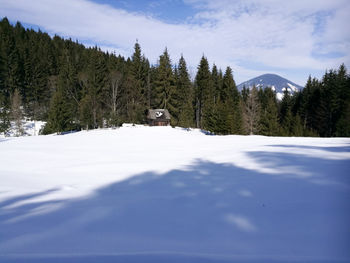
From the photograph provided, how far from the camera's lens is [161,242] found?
233cm

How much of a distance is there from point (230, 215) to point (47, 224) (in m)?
2.61

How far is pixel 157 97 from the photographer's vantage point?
42.9 meters

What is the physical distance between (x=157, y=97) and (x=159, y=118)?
21.4 ft

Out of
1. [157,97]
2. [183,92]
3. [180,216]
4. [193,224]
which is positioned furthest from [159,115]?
[193,224]

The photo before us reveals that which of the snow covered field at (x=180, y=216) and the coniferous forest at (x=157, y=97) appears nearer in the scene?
the snow covered field at (x=180, y=216)

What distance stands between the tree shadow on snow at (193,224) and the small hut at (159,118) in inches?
1349

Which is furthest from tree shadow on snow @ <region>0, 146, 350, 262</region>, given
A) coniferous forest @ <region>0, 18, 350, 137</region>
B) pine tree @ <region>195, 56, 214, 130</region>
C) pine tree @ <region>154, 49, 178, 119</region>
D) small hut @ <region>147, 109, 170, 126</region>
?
pine tree @ <region>195, 56, 214, 130</region>

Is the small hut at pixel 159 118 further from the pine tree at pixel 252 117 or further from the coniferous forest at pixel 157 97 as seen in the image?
the pine tree at pixel 252 117

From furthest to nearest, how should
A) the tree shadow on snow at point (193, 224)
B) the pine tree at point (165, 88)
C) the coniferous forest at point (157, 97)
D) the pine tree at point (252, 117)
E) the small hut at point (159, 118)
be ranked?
1. the pine tree at point (165, 88)
2. the small hut at point (159, 118)
3. the coniferous forest at point (157, 97)
4. the pine tree at point (252, 117)
5. the tree shadow on snow at point (193, 224)

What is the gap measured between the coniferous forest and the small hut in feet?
5.96

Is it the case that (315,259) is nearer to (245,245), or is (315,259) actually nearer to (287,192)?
(245,245)

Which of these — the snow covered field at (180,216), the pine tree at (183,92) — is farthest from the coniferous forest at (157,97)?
the snow covered field at (180,216)

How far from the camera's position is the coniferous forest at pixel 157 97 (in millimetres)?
34438

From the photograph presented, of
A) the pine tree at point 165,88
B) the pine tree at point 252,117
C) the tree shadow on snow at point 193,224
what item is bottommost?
the tree shadow on snow at point 193,224
